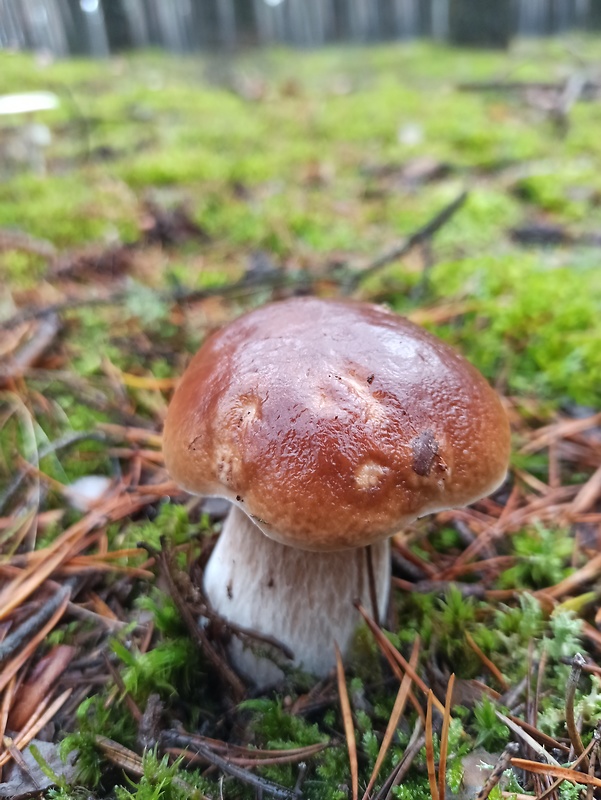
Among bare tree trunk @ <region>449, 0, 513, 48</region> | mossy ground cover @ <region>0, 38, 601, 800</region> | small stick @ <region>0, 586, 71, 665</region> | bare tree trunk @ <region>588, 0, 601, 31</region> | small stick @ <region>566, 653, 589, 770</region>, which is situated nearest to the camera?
small stick @ <region>566, 653, 589, 770</region>

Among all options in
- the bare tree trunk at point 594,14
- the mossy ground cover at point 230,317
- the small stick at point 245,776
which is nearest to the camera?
the small stick at point 245,776

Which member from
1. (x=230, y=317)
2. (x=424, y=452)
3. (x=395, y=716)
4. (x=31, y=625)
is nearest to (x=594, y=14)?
(x=230, y=317)

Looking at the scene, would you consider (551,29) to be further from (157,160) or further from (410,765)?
(410,765)

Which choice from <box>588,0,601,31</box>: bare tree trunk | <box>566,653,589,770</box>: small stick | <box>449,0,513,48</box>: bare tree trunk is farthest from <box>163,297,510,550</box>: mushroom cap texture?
<box>588,0,601,31</box>: bare tree trunk

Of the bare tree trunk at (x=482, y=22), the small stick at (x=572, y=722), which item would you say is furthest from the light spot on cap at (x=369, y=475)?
the bare tree trunk at (x=482, y=22)

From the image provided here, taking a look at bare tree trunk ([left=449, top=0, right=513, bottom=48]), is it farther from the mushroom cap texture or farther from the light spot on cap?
the light spot on cap

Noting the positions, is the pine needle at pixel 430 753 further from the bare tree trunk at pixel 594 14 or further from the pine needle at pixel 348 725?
the bare tree trunk at pixel 594 14
